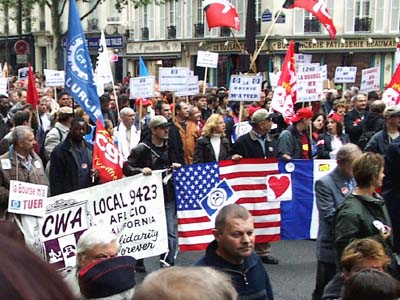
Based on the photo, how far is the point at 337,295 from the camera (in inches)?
156

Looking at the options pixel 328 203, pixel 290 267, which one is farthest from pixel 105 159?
pixel 328 203

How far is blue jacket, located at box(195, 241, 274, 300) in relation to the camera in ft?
11.5

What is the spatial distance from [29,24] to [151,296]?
171ft

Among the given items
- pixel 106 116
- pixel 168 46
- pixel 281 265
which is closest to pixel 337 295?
pixel 281 265

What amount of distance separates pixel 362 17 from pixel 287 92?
26041mm

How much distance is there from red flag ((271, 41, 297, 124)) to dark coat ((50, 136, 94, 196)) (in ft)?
16.8

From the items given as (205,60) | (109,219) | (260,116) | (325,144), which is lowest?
(109,219)

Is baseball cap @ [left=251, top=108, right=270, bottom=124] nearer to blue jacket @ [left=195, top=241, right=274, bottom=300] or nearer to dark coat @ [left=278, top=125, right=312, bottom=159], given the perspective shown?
dark coat @ [left=278, top=125, right=312, bottom=159]

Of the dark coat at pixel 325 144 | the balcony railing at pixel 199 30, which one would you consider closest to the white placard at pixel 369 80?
the dark coat at pixel 325 144

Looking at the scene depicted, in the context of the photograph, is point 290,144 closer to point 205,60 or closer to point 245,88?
point 245,88

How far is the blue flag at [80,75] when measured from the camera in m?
A: 8.23

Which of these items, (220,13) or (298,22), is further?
(298,22)

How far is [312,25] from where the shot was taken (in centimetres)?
3772

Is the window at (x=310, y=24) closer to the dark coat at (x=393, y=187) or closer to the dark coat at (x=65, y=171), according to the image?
the dark coat at (x=65, y=171)
